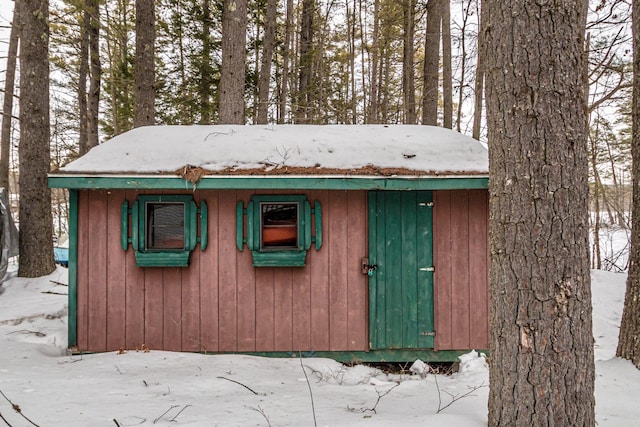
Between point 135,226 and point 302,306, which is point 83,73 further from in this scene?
point 302,306

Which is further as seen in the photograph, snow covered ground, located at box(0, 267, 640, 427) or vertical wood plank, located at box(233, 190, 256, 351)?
vertical wood plank, located at box(233, 190, 256, 351)

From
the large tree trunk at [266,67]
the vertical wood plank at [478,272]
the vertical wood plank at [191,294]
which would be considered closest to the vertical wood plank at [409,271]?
the vertical wood plank at [478,272]

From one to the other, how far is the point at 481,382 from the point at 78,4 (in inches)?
342

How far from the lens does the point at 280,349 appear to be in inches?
186

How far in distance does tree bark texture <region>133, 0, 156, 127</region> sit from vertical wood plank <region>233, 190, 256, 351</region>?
451cm

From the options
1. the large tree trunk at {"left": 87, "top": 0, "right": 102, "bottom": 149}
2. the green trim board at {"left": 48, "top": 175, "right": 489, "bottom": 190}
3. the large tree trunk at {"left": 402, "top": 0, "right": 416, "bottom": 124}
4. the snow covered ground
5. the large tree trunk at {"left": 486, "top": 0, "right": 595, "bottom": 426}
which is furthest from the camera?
the large tree trunk at {"left": 87, "top": 0, "right": 102, "bottom": 149}

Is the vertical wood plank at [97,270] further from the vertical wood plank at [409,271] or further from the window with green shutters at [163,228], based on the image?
the vertical wood plank at [409,271]

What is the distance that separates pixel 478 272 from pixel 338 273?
1723mm

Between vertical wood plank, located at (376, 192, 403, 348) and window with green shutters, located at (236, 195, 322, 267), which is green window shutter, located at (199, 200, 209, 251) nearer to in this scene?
window with green shutters, located at (236, 195, 322, 267)

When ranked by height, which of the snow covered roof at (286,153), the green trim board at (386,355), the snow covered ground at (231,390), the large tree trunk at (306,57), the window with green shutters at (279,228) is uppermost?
the large tree trunk at (306,57)

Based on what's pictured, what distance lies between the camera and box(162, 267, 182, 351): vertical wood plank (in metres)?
4.71

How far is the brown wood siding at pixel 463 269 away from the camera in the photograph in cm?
478

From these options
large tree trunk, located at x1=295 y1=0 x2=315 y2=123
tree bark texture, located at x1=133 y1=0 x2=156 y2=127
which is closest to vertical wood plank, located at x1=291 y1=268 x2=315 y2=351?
tree bark texture, located at x1=133 y1=0 x2=156 y2=127

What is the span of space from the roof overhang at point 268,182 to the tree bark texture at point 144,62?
3.93 meters
